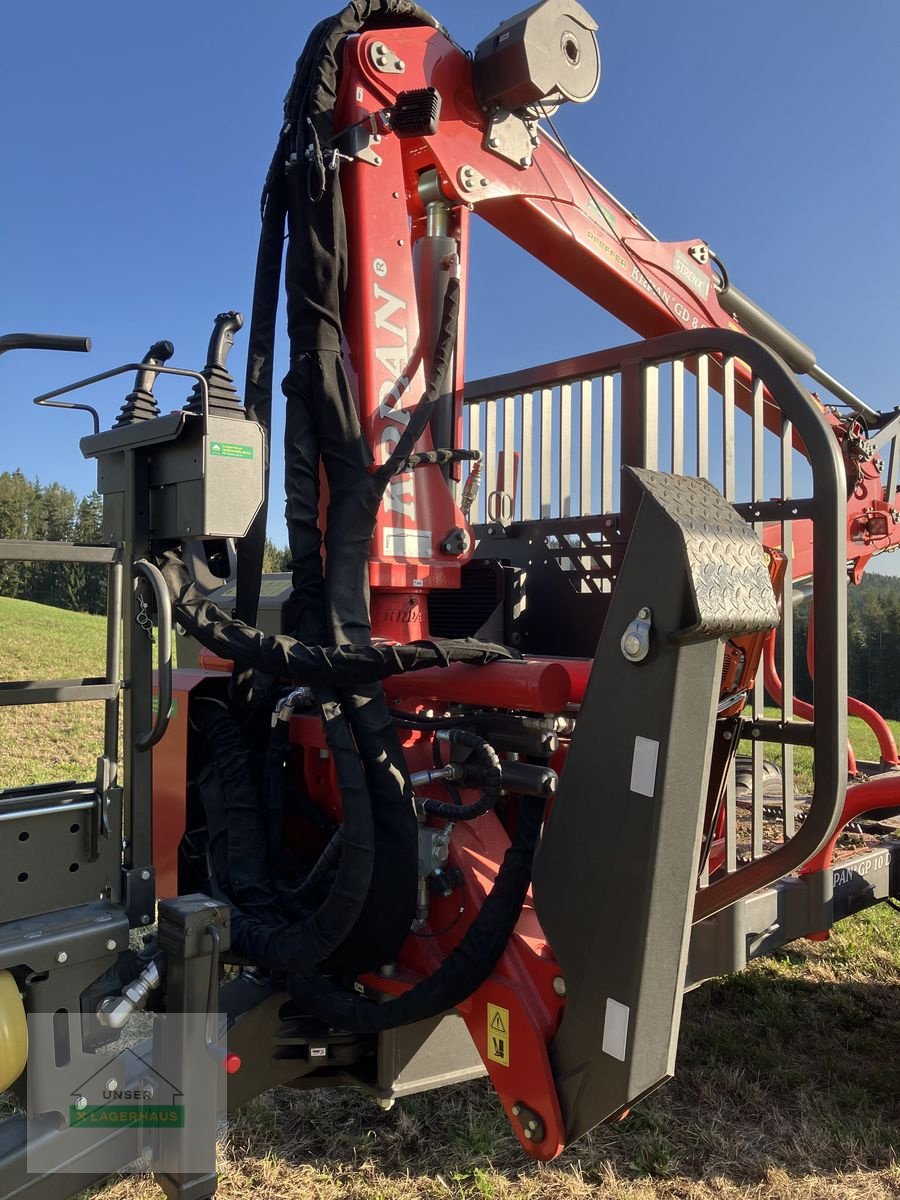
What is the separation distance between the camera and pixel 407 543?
280 centimetres

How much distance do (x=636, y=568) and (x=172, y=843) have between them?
6.13 ft

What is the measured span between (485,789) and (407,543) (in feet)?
2.69

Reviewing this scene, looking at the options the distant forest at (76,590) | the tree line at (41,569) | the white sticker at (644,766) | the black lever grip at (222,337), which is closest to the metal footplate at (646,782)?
the white sticker at (644,766)

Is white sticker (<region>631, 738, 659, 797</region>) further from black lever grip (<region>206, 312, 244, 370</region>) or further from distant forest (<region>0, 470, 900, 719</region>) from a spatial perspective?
distant forest (<region>0, 470, 900, 719</region>)

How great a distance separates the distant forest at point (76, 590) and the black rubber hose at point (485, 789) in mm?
31106

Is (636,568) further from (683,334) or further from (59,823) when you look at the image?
(59,823)

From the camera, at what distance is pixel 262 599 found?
3188 millimetres

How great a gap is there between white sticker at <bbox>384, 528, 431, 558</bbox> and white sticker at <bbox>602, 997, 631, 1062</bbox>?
54.3 inches


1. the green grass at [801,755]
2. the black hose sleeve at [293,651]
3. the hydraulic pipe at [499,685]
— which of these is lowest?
the green grass at [801,755]

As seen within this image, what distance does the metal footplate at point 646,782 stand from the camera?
6.19 ft

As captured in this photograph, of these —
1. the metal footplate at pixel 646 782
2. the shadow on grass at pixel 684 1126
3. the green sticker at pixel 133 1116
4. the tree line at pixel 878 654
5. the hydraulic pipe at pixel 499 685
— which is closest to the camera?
the metal footplate at pixel 646 782

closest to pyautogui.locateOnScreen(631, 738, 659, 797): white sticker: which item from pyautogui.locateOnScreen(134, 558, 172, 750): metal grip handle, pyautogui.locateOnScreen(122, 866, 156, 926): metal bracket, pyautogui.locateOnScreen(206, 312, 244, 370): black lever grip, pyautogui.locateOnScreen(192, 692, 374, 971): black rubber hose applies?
pyautogui.locateOnScreen(192, 692, 374, 971): black rubber hose

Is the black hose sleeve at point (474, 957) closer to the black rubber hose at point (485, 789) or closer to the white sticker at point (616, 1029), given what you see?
the black rubber hose at point (485, 789)

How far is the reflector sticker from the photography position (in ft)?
7.42
